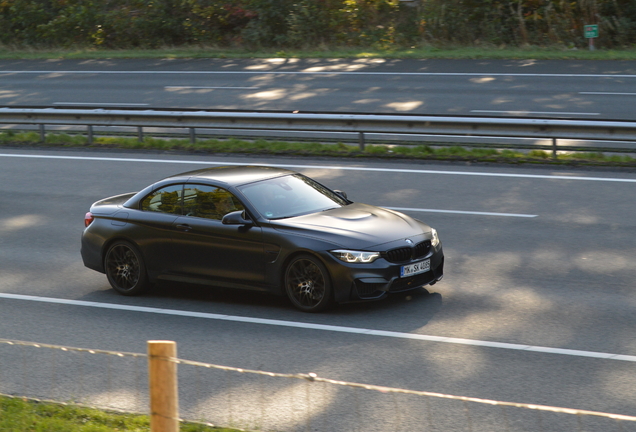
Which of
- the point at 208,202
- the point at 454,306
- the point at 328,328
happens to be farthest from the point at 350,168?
the point at 328,328

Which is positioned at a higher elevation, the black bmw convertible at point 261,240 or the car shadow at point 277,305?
the black bmw convertible at point 261,240

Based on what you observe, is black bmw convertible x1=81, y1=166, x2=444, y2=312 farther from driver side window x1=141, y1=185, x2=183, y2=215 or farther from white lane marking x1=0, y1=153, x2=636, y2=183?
white lane marking x1=0, y1=153, x2=636, y2=183

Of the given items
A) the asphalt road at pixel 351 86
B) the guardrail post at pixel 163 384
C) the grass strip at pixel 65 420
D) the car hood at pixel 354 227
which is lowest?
the asphalt road at pixel 351 86

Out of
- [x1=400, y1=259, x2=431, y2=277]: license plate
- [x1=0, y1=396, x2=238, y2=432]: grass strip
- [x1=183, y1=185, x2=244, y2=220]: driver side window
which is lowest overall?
[x1=0, y1=396, x2=238, y2=432]: grass strip

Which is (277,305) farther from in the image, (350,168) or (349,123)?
(349,123)

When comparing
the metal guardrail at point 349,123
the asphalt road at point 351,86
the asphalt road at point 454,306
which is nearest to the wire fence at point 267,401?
the asphalt road at point 454,306

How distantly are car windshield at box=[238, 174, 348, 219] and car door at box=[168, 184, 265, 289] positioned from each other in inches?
8.8

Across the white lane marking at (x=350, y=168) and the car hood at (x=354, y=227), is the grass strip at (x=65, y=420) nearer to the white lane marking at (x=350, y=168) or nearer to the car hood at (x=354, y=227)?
the car hood at (x=354, y=227)

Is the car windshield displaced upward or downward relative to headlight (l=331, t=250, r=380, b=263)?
upward

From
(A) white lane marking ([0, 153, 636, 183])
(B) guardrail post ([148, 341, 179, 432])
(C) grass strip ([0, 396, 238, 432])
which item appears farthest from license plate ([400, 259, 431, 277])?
(A) white lane marking ([0, 153, 636, 183])

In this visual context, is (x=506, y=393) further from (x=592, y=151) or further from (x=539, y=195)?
(x=592, y=151)

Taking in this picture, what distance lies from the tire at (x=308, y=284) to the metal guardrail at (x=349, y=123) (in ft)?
28.4

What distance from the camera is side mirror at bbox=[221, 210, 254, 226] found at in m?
8.98

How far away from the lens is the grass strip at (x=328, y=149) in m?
15.8
